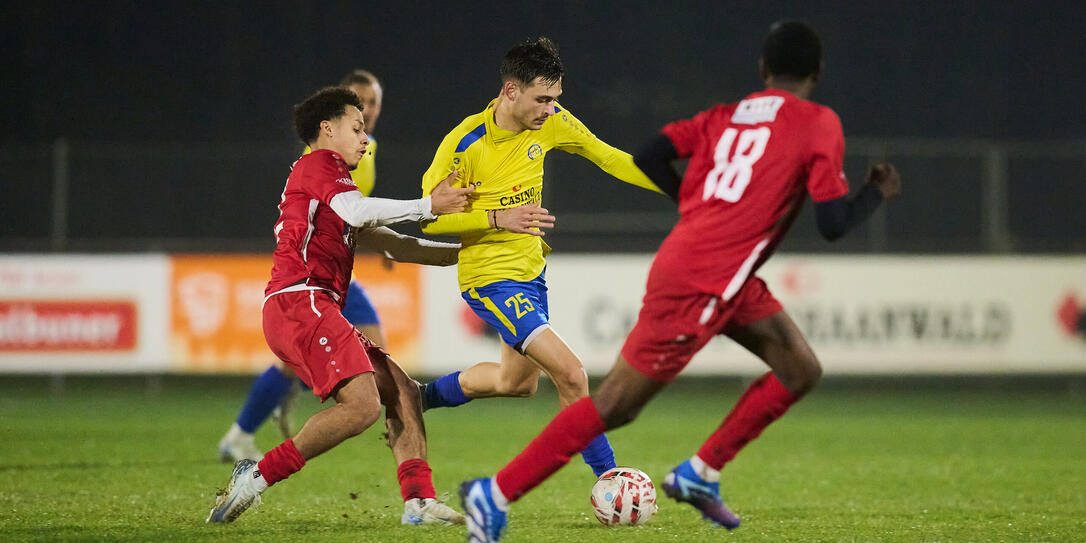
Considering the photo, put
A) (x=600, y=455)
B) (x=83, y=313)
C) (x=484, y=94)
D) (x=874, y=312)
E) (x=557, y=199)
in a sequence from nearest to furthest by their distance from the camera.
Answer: (x=600, y=455) → (x=83, y=313) → (x=874, y=312) → (x=557, y=199) → (x=484, y=94)

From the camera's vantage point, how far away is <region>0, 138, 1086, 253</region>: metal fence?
54.6 ft

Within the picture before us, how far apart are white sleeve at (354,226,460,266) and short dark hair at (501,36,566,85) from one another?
2.96 ft

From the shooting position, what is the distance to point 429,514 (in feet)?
18.6

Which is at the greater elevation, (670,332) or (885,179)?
(885,179)

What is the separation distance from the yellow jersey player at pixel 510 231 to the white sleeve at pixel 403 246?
0.31 ft

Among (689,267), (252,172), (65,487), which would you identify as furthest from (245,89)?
(689,267)

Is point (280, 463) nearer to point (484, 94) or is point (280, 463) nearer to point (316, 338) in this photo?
point (316, 338)

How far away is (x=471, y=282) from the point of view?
625cm

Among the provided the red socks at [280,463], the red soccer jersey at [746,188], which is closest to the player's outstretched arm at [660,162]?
the red soccer jersey at [746,188]

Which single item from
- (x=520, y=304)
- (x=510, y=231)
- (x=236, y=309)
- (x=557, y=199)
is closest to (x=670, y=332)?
(x=510, y=231)

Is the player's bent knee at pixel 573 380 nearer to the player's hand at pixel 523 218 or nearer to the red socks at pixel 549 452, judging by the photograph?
the player's hand at pixel 523 218

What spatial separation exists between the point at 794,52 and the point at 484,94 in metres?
15.2

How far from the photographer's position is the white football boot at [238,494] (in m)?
5.45

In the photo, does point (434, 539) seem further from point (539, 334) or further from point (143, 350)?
point (143, 350)
